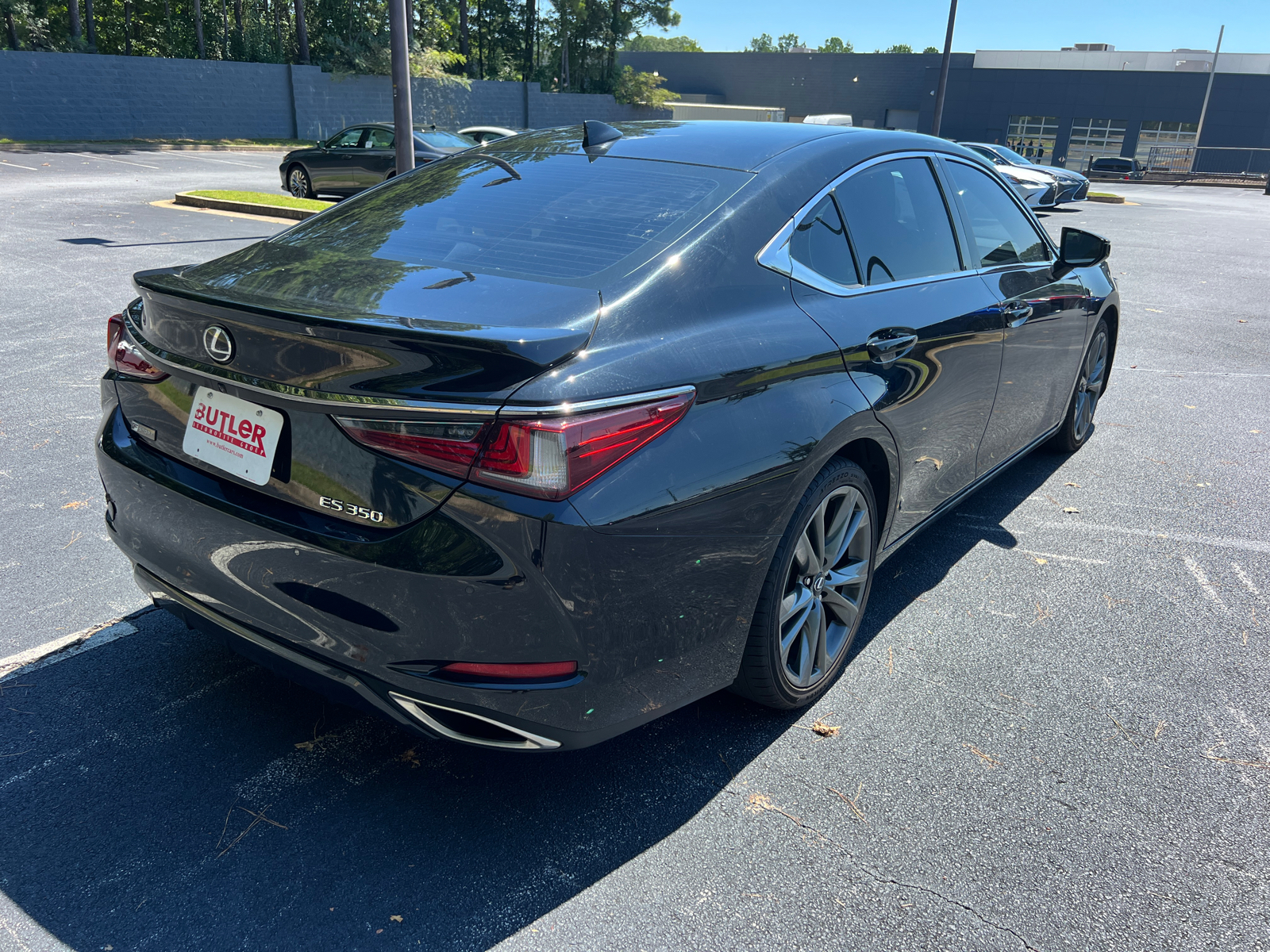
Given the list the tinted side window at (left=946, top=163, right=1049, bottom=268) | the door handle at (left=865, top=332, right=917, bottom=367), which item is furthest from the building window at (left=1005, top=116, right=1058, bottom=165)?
the door handle at (left=865, top=332, right=917, bottom=367)

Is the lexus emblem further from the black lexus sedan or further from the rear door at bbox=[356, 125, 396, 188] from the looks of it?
the rear door at bbox=[356, 125, 396, 188]

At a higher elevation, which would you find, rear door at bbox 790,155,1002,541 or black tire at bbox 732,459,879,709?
rear door at bbox 790,155,1002,541

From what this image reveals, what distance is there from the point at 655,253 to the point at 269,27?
4680 centimetres

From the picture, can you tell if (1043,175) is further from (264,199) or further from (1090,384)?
(1090,384)

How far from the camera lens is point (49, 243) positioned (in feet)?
36.4

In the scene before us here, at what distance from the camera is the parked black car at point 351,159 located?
685 inches

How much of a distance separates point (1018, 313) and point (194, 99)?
3816 cm

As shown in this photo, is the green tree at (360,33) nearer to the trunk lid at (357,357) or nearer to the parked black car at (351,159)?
the parked black car at (351,159)

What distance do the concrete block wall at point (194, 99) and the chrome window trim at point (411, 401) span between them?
35288mm

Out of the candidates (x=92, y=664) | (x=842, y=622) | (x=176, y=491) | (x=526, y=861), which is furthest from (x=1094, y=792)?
(x=92, y=664)

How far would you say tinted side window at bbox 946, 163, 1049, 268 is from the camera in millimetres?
3947

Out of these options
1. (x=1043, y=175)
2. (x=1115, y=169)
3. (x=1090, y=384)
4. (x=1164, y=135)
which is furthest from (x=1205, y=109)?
(x=1090, y=384)

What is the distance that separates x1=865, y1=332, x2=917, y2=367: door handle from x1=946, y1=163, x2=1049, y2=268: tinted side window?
0.96 m

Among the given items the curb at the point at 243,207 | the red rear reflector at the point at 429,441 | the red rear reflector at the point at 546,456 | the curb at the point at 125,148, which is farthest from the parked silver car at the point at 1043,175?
the curb at the point at 125,148
